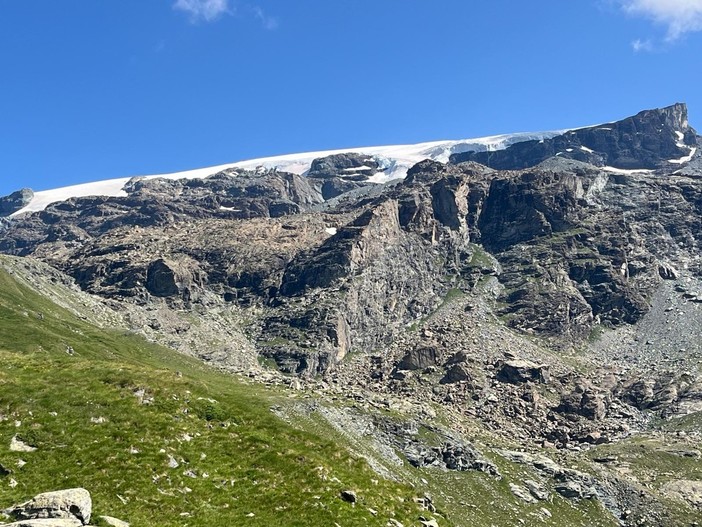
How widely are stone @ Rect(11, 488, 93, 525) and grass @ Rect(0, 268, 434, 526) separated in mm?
4309

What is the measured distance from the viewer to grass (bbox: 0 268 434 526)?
113 ft

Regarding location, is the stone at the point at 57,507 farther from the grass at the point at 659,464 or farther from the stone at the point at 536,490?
the grass at the point at 659,464

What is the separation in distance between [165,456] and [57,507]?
41.2ft

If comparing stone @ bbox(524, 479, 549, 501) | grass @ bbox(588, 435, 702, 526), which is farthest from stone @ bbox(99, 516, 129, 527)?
grass @ bbox(588, 435, 702, 526)

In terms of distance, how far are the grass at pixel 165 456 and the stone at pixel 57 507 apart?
431 cm

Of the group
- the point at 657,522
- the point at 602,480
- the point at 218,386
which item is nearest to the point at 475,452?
the point at 602,480

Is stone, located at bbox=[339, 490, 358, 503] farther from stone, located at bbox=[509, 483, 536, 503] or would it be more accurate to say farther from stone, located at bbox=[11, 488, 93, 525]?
stone, located at bbox=[509, 483, 536, 503]

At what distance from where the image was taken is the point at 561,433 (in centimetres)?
18262

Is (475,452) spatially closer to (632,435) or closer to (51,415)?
(632,435)

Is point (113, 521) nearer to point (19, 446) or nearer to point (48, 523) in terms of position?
point (48, 523)

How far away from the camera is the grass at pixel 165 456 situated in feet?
113

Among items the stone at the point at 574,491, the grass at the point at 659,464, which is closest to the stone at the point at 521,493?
the stone at the point at 574,491

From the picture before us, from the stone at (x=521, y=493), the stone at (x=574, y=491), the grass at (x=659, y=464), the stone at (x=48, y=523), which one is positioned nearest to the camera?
the stone at (x=48, y=523)

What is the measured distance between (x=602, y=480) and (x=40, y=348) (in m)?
139
